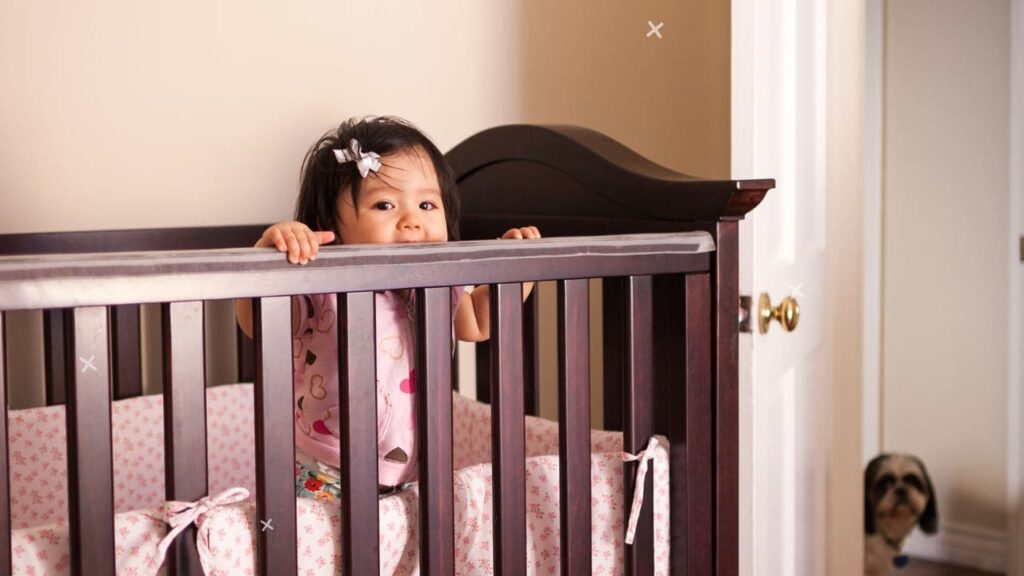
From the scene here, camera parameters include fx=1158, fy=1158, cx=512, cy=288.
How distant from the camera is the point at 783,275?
5.73ft

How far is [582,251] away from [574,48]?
3.95ft

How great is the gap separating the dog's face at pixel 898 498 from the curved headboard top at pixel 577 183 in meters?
1.91

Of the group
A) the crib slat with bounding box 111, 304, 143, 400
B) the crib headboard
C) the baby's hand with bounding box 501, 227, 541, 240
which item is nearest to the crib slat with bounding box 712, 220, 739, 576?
the crib headboard

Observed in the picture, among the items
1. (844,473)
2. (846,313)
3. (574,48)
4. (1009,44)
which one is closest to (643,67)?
(574,48)

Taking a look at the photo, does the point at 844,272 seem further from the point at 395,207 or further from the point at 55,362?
the point at 55,362

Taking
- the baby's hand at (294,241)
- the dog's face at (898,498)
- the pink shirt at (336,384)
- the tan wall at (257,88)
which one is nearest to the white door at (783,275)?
the pink shirt at (336,384)

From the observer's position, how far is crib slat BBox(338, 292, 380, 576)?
1100 mm

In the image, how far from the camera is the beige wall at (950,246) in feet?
10.7

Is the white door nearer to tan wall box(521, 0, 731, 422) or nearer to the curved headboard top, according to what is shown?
the curved headboard top

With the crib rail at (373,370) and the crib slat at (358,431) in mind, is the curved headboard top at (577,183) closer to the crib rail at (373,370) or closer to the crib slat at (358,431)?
the crib rail at (373,370)

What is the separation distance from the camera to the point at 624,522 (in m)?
1.38

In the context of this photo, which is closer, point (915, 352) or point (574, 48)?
point (574, 48)

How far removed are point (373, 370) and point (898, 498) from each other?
99.0 inches

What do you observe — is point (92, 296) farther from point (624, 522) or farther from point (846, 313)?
point (846, 313)
